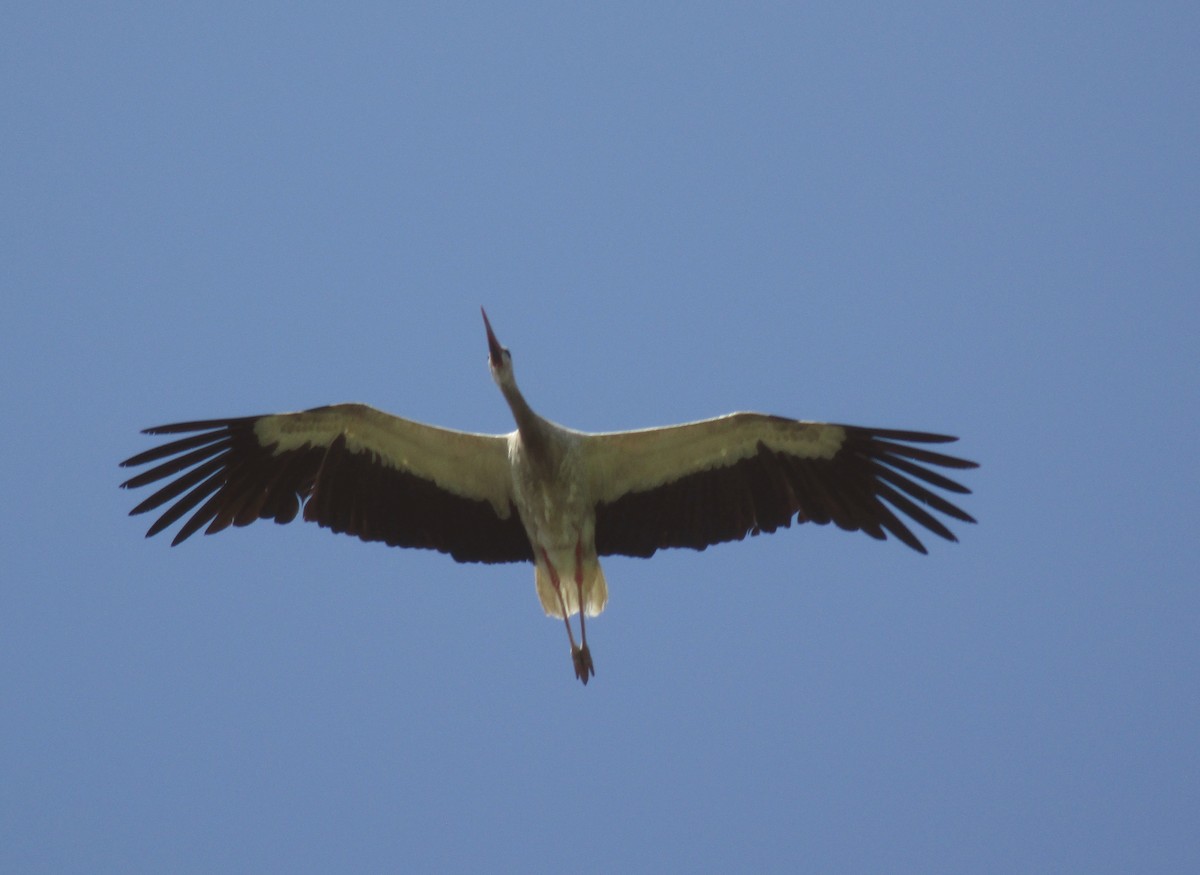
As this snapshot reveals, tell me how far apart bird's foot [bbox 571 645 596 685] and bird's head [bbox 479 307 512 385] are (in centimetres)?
191

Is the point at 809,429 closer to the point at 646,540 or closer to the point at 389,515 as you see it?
the point at 646,540

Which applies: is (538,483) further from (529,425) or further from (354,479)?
(354,479)

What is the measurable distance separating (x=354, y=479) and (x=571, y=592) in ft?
5.38

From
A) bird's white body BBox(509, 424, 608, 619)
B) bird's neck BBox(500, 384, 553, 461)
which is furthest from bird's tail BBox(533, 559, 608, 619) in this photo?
bird's neck BBox(500, 384, 553, 461)

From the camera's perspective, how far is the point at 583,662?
11.2m

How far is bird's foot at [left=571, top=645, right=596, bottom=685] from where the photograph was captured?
11.1 meters

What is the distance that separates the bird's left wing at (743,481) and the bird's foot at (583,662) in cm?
68

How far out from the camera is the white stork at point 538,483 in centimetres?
1072

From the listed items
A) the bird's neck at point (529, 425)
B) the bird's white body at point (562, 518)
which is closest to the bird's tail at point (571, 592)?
the bird's white body at point (562, 518)

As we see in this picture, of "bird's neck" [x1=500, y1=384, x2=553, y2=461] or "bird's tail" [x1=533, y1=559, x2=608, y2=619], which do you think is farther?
"bird's tail" [x1=533, y1=559, x2=608, y2=619]

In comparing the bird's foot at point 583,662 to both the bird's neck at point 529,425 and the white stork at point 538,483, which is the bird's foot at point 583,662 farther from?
the bird's neck at point 529,425

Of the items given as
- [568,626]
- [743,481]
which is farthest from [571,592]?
[743,481]

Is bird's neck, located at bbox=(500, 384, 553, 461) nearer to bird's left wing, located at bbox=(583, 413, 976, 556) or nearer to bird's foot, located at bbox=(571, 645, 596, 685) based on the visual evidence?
bird's left wing, located at bbox=(583, 413, 976, 556)

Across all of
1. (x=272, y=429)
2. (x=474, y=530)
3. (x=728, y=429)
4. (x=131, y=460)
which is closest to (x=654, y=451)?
(x=728, y=429)
